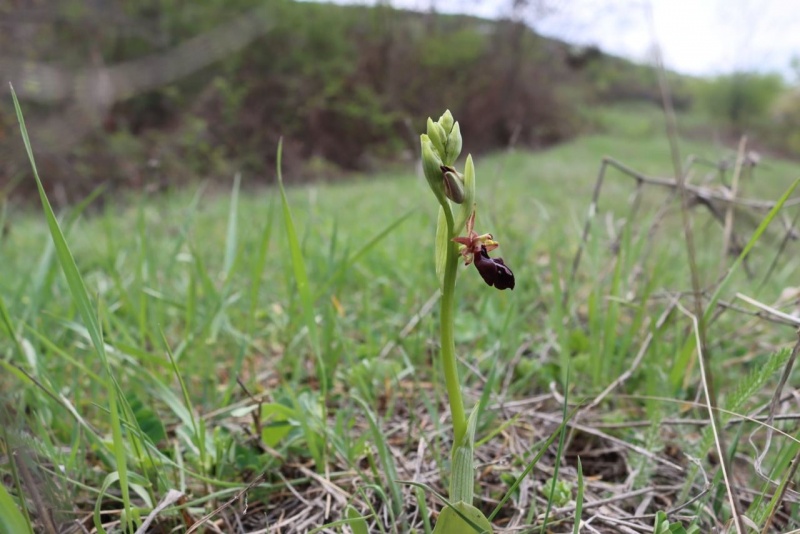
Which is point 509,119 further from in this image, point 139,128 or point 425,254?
point 425,254

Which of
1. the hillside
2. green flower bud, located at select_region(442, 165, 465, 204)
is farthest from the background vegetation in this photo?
the hillside

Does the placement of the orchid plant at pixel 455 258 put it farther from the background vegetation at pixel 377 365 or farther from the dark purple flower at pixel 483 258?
the background vegetation at pixel 377 365

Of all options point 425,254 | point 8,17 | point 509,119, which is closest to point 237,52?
point 8,17

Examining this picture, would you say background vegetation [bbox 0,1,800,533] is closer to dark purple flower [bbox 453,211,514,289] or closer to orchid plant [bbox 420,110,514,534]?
orchid plant [bbox 420,110,514,534]

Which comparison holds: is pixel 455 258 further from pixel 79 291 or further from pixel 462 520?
pixel 79 291

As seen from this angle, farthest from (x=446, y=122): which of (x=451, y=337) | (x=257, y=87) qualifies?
(x=257, y=87)

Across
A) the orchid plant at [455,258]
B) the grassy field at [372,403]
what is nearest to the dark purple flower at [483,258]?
the orchid plant at [455,258]
